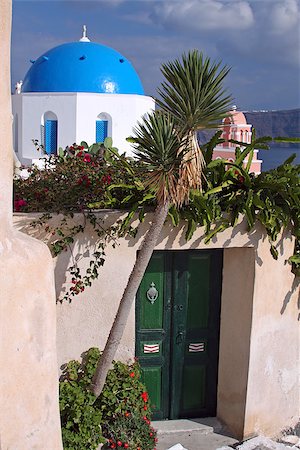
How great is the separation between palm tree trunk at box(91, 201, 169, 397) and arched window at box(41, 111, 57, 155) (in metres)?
14.5

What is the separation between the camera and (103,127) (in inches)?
729

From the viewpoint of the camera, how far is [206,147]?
16.3ft

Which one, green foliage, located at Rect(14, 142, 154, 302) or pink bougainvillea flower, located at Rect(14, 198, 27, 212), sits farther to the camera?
pink bougainvillea flower, located at Rect(14, 198, 27, 212)

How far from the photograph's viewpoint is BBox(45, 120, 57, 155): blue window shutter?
731 inches

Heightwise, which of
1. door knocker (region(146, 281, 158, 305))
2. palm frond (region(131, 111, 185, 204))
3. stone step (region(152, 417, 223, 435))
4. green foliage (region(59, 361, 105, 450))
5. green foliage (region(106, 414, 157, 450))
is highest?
palm frond (region(131, 111, 185, 204))

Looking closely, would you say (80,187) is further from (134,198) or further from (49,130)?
(49,130)

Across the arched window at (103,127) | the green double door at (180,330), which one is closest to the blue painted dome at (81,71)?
the arched window at (103,127)

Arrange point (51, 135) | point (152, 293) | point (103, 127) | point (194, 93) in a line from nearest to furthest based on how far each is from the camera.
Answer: point (194, 93), point (152, 293), point (103, 127), point (51, 135)

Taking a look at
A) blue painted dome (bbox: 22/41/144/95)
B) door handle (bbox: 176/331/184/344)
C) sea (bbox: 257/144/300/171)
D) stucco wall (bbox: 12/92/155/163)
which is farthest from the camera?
stucco wall (bbox: 12/92/155/163)

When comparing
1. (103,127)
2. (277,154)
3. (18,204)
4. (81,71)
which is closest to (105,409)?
(18,204)

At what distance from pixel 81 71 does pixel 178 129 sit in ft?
46.8

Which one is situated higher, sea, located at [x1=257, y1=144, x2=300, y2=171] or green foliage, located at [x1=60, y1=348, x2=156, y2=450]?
sea, located at [x1=257, y1=144, x2=300, y2=171]

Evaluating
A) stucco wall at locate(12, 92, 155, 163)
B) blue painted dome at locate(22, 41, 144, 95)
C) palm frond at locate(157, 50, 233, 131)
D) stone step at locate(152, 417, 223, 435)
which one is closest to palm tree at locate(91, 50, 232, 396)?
palm frond at locate(157, 50, 233, 131)

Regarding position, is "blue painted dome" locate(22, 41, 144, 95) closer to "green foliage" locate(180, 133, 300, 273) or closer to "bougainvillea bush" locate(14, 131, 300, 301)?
"bougainvillea bush" locate(14, 131, 300, 301)
